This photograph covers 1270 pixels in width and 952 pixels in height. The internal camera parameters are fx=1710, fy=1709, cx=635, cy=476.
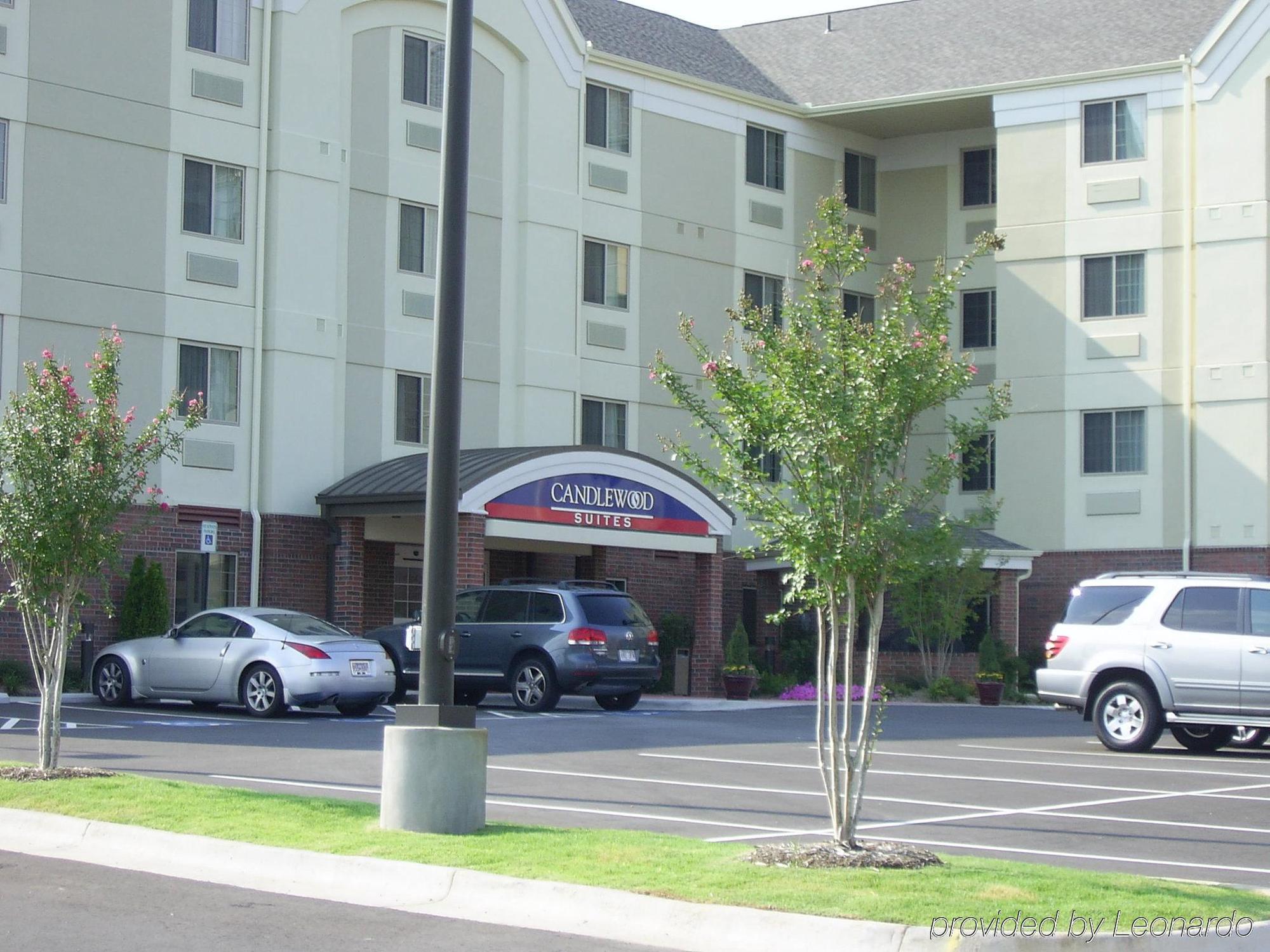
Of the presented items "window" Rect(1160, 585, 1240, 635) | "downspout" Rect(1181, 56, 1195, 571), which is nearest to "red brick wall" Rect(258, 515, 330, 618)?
"window" Rect(1160, 585, 1240, 635)

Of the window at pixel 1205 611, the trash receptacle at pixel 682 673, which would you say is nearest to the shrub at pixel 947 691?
the trash receptacle at pixel 682 673

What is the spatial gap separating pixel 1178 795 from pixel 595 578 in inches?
610

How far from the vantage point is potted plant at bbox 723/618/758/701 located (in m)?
30.4

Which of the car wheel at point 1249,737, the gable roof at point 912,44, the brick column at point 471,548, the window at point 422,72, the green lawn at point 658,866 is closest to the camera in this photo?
the green lawn at point 658,866

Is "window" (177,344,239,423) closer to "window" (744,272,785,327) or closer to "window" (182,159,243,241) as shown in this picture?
"window" (182,159,243,241)

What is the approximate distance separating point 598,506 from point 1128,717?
1117cm

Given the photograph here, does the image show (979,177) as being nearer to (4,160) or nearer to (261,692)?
(4,160)

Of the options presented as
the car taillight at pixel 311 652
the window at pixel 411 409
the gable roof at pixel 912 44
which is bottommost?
the car taillight at pixel 311 652

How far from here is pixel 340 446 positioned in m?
30.4

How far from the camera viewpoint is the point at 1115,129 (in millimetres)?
36188

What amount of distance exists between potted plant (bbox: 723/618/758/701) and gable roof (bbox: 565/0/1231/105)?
12608 mm

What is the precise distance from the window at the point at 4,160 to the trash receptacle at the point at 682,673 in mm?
13540

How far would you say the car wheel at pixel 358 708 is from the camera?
73.5ft

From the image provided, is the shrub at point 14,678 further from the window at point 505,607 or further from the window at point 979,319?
the window at point 979,319
